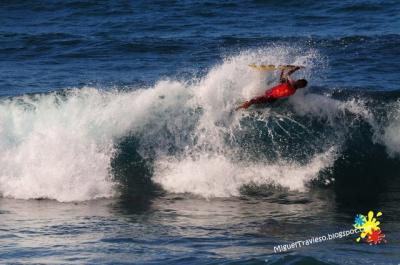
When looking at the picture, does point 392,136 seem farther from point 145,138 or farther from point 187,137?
point 145,138

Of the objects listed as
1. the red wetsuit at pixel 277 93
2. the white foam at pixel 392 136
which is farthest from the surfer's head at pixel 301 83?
the white foam at pixel 392 136

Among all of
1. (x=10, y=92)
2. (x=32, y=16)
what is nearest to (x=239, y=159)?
(x=10, y=92)

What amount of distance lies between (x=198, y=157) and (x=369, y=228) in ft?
13.9

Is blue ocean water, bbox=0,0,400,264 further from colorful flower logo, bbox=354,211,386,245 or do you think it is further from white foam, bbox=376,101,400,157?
colorful flower logo, bbox=354,211,386,245

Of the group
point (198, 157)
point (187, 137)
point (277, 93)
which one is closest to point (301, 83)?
point (277, 93)

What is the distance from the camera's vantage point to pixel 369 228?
1257 cm

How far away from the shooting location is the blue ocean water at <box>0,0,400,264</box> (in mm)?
11469

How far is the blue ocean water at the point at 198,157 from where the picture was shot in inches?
452

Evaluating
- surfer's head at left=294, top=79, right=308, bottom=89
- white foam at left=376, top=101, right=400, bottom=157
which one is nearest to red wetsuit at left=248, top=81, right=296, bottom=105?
surfer's head at left=294, top=79, right=308, bottom=89

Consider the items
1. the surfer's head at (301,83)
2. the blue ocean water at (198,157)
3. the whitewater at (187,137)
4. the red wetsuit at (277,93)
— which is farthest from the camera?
the whitewater at (187,137)

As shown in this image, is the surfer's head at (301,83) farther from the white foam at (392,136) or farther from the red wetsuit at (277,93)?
the white foam at (392,136)

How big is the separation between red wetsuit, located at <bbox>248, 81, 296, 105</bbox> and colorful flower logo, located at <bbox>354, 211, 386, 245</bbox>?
9.71ft

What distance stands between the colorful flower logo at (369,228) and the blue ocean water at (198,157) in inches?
5.7

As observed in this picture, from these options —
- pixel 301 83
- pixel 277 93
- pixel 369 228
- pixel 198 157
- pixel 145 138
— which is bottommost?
pixel 369 228
